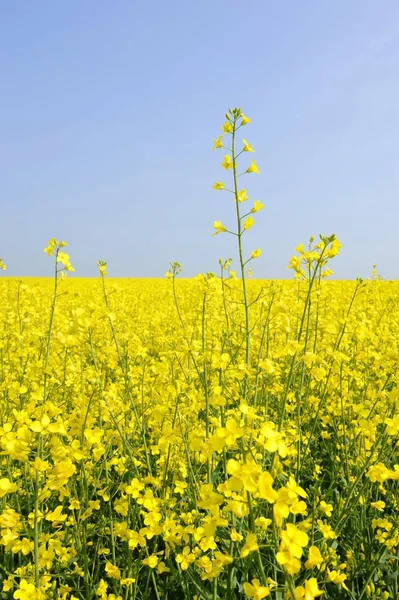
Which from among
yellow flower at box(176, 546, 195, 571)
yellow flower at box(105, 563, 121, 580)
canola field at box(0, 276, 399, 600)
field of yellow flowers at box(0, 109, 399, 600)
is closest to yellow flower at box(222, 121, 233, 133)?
field of yellow flowers at box(0, 109, 399, 600)

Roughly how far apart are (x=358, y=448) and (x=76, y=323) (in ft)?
6.31

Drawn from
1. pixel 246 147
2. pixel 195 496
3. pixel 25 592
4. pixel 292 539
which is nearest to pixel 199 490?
pixel 195 496

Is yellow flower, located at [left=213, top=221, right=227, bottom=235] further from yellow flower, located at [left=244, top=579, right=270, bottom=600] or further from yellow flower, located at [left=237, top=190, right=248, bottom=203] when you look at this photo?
yellow flower, located at [left=244, top=579, right=270, bottom=600]

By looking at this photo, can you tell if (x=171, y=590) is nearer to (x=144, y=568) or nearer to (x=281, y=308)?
(x=144, y=568)

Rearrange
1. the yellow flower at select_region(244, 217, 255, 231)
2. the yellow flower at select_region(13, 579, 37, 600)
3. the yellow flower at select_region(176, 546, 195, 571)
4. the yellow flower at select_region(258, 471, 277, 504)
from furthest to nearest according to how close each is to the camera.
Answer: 1. the yellow flower at select_region(244, 217, 255, 231)
2. the yellow flower at select_region(176, 546, 195, 571)
3. the yellow flower at select_region(13, 579, 37, 600)
4. the yellow flower at select_region(258, 471, 277, 504)

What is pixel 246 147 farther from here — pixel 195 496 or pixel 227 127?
pixel 195 496

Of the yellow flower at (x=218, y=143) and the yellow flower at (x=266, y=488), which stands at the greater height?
the yellow flower at (x=218, y=143)

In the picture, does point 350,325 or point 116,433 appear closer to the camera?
point 116,433

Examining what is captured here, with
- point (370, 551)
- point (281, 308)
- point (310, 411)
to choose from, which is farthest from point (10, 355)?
point (370, 551)

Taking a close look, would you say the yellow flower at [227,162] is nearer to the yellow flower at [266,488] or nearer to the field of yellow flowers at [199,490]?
the field of yellow flowers at [199,490]

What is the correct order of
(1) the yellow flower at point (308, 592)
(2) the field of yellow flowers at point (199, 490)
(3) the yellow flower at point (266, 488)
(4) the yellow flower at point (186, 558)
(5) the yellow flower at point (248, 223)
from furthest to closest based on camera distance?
→ 1. (5) the yellow flower at point (248, 223)
2. (4) the yellow flower at point (186, 558)
3. (2) the field of yellow flowers at point (199, 490)
4. (1) the yellow flower at point (308, 592)
5. (3) the yellow flower at point (266, 488)

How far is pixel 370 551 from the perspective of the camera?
239 centimetres

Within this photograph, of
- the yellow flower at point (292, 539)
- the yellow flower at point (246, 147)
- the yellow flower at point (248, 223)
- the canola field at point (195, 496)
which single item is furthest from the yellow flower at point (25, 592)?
the yellow flower at point (246, 147)

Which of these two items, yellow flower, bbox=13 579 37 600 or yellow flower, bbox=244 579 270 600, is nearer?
yellow flower, bbox=244 579 270 600
